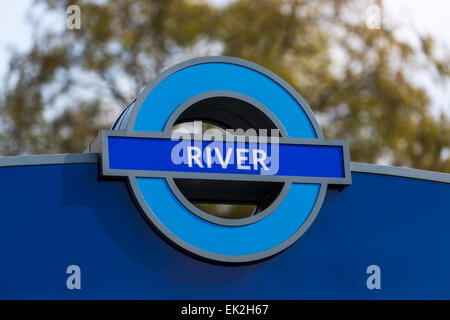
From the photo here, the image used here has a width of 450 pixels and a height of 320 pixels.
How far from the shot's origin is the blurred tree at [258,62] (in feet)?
64.5

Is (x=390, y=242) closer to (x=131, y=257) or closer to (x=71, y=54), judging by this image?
(x=131, y=257)

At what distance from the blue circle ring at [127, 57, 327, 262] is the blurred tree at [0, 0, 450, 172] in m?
11.0

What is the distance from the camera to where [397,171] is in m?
8.99

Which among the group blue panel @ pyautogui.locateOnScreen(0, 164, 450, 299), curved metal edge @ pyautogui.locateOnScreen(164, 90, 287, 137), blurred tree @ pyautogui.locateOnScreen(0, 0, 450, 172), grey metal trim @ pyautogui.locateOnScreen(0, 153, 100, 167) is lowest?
blue panel @ pyautogui.locateOnScreen(0, 164, 450, 299)

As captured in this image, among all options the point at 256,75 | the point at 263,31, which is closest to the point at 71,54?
the point at 263,31

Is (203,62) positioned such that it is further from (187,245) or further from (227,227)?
(187,245)

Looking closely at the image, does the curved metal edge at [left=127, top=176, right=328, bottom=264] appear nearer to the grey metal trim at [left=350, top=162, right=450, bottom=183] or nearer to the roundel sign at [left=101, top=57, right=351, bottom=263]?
the roundel sign at [left=101, top=57, right=351, bottom=263]

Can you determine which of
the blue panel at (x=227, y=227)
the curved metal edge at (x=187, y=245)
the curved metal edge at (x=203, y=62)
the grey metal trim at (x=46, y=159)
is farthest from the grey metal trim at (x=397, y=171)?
the grey metal trim at (x=46, y=159)

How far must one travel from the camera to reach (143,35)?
2039cm

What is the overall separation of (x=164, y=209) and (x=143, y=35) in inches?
509

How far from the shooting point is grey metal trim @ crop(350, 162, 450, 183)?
8820 millimetres

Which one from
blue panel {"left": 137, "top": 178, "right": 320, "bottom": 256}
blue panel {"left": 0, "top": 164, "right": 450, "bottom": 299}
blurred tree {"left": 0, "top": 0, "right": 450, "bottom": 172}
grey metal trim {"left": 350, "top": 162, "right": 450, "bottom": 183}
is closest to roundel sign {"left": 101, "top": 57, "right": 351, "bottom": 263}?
blue panel {"left": 137, "top": 178, "right": 320, "bottom": 256}

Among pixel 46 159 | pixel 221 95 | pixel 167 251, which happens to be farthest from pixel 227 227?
pixel 46 159

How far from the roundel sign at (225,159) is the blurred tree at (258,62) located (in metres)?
11.0
